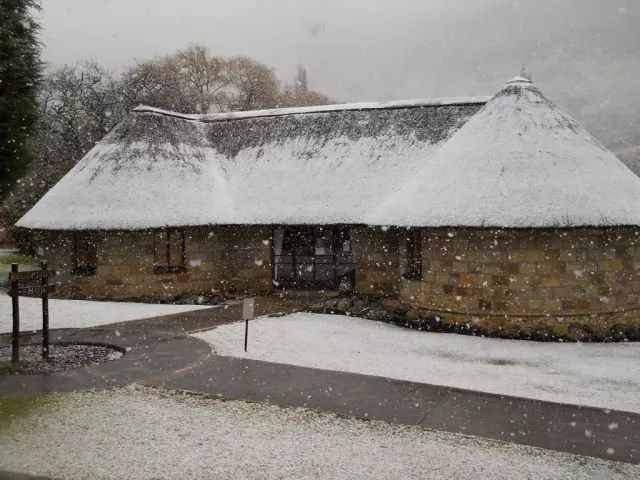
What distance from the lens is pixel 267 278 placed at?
17.7 m

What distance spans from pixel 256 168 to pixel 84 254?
6084 millimetres

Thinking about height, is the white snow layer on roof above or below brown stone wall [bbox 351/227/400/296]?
above

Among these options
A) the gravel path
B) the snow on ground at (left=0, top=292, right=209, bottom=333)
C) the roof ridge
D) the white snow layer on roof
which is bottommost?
the snow on ground at (left=0, top=292, right=209, bottom=333)

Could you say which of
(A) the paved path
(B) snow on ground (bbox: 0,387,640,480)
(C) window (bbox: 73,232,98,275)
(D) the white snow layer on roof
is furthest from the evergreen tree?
(D) the white snow layer on roof

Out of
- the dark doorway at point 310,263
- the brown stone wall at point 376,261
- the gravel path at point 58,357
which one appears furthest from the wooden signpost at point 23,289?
the dark doorway at point 310,263

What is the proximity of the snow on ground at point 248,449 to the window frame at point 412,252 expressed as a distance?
26.1 ft

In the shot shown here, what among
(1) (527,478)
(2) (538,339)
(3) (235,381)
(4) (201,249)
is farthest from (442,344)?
(4) (201,249)

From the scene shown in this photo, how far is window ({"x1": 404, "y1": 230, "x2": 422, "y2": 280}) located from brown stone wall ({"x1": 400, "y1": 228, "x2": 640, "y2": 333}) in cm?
161

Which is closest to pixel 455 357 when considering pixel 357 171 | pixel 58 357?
pixel 58 357

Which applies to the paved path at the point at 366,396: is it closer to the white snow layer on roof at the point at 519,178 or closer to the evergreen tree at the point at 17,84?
the evergreen tree at the point at 17,84

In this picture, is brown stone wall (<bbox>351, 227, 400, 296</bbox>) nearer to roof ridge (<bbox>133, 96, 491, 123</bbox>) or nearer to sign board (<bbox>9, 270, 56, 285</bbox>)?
roof ridge (<bbox>133, 96, 491, 123</bbox>)

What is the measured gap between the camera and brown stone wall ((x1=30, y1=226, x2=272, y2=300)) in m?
16.5

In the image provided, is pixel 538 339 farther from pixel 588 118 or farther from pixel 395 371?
pixel 588 118

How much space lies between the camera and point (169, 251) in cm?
1673
